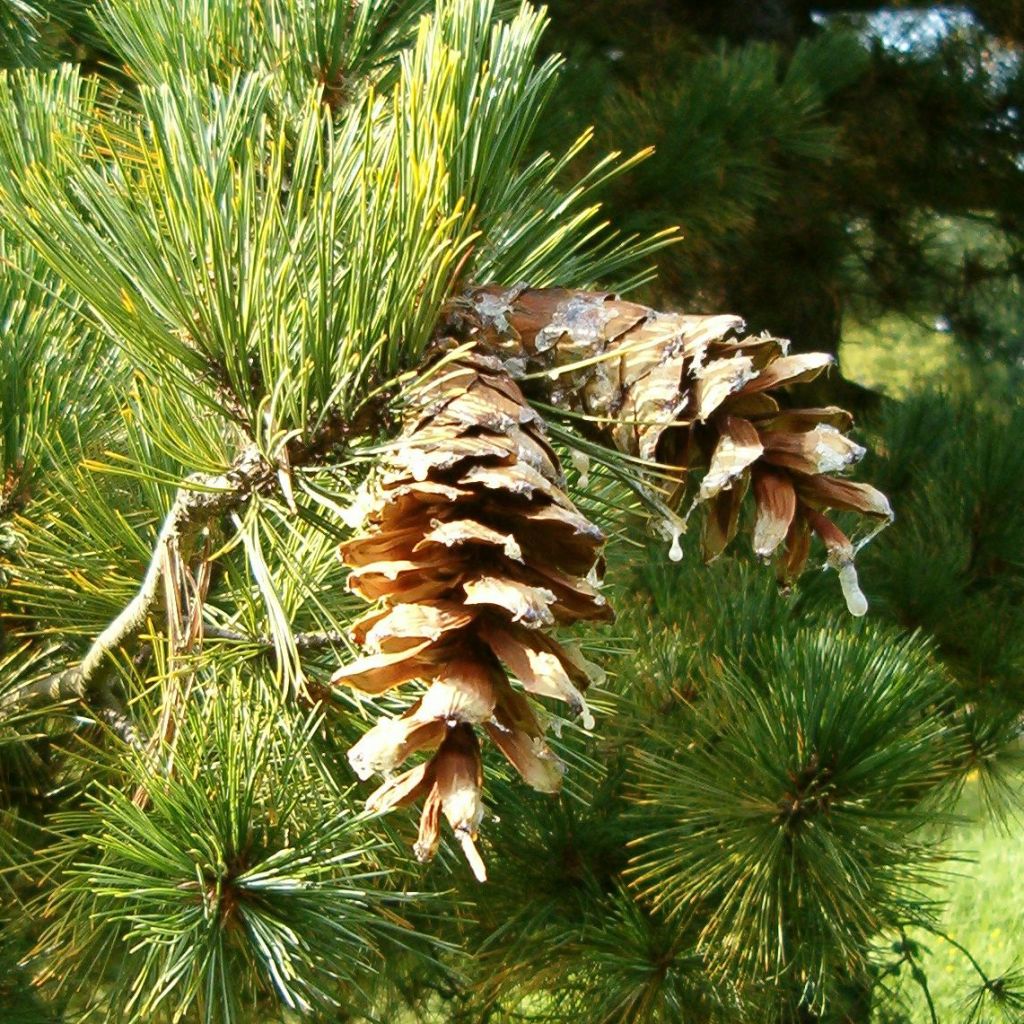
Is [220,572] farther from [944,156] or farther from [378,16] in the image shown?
[944,156]

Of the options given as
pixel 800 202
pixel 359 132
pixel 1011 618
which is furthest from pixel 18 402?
pixel 800 202

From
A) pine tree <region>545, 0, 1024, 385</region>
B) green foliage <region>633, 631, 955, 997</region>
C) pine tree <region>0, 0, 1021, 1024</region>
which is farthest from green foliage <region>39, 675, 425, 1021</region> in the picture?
pine tree <region>545, 0, 1024, 385</region>

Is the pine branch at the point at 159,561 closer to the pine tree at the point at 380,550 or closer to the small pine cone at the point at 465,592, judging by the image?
the pine tree at the point at 380,550

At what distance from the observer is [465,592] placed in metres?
0.50

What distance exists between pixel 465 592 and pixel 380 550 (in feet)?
0.13

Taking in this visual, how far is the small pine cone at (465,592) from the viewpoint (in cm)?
49

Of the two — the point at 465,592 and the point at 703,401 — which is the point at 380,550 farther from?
the point at 703,401

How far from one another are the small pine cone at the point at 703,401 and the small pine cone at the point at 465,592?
0.18 feet

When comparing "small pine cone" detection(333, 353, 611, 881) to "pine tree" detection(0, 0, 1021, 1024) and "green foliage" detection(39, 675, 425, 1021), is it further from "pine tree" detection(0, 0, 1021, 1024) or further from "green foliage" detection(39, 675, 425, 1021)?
"green foliage" detection(39, 675, 425, 1021)

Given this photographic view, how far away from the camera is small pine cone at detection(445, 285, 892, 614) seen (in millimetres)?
539

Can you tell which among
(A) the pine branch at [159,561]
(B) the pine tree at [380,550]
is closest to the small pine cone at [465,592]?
(B) the pine tree at [380,550]

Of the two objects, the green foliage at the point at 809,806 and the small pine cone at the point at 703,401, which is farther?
the green foliage at the point at 809,806

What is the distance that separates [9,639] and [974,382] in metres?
3.06

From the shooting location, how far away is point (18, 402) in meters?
0.83
